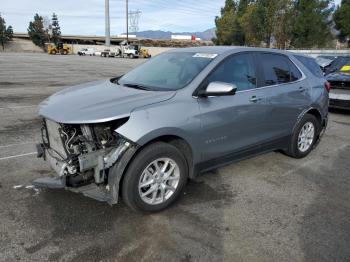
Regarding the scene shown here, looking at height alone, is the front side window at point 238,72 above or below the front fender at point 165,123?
above

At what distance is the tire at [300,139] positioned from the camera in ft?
18.1

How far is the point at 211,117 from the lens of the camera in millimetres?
4062

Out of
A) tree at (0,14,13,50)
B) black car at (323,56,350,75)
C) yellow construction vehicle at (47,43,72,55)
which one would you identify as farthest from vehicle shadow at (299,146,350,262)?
tree at (0,14,13,50)

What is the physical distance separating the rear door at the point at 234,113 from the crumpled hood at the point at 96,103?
57 centimetres

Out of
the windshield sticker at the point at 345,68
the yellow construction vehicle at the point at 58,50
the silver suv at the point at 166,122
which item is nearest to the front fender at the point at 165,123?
the silver suv at the point at 166,122

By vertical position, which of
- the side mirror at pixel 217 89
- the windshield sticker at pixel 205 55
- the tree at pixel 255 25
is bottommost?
the side mirror at pixel 217 89

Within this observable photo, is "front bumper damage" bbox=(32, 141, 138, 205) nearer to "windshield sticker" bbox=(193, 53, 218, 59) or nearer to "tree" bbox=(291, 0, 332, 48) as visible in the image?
"windshield sticker" bbox=(193, 53, 218, 59)

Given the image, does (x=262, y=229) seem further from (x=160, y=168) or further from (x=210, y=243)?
(x=160, y=168)

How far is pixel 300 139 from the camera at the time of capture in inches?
224

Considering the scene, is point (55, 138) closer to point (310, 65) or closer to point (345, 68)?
point (310, 65)

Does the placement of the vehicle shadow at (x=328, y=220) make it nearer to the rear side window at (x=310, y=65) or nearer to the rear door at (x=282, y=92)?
the rear door at (x=282, y=92)

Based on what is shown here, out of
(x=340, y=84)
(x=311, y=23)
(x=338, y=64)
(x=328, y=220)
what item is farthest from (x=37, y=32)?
(x=328, y=220)

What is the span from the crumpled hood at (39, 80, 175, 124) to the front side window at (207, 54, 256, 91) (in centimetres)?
70

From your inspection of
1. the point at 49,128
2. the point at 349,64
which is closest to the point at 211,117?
the point at 49,128
